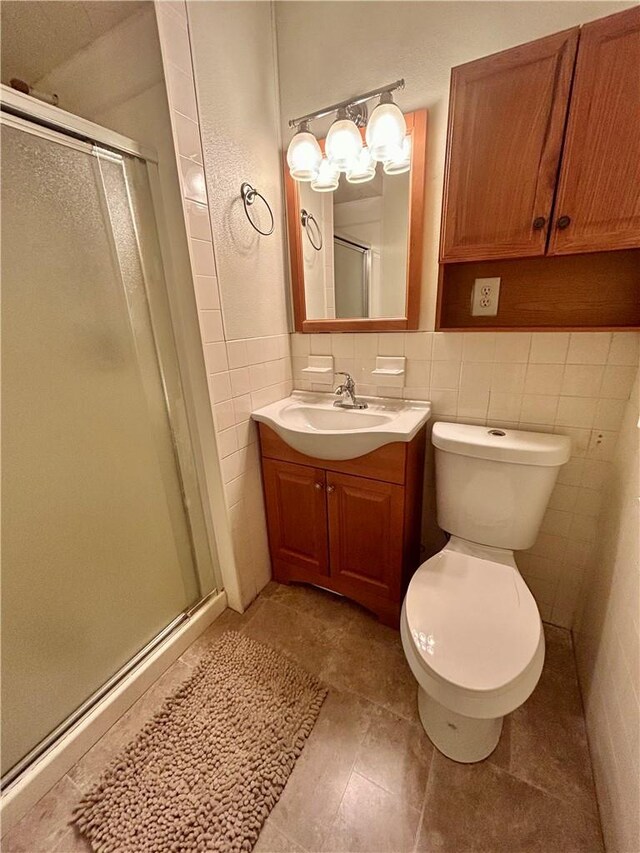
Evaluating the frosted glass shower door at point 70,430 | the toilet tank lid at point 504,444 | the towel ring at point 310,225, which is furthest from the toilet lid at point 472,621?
the towel ring at point 310,225

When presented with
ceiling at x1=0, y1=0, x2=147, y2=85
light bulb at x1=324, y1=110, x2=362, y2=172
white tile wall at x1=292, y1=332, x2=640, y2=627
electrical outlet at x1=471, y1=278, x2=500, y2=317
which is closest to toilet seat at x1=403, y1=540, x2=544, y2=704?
Answer: white tile wall at x1=292, y1=332, x2=640, y2=627

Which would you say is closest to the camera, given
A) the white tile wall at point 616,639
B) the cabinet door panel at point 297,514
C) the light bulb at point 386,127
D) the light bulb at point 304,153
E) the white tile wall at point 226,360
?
the white tile wall at point 616,639

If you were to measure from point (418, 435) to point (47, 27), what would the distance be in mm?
1734

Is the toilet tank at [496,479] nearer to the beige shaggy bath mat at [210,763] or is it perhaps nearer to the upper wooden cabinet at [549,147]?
the upper wooden cabinet at [549,147]

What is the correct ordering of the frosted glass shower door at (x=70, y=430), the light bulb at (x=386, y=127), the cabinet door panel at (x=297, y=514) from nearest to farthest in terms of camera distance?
the frosted glass shower door at (x=70, y=430), the light bulb at (x=386, y=127), the cabinet door panel at (x=297, y=514)

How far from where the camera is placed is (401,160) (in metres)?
1.16

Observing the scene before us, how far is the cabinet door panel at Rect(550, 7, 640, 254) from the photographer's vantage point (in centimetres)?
77

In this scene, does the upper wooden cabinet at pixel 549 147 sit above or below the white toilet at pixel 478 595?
above

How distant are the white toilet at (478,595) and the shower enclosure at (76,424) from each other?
3.15ft

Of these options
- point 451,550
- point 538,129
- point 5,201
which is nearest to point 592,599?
point 451,550

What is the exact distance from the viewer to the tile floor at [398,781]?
0.82 m

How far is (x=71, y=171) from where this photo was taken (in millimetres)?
892

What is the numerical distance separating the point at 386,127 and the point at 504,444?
1089 mm

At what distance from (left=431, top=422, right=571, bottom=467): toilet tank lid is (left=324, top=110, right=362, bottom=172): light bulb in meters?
1.01
